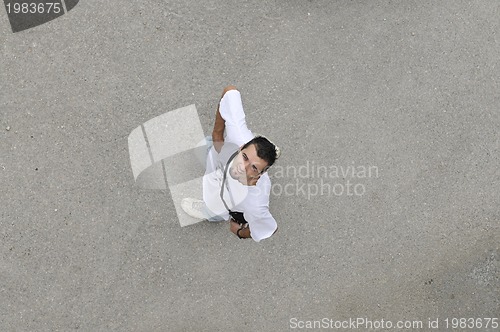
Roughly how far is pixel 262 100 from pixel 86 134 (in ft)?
4.65

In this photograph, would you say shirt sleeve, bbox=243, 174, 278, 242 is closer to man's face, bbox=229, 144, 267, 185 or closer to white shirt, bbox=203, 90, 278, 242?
white shirt, bbox=203, 90, 278, 242

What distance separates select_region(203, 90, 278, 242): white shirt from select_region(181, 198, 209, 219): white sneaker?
1.92ft

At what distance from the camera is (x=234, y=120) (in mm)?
3113

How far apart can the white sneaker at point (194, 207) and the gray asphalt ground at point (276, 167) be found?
12cm

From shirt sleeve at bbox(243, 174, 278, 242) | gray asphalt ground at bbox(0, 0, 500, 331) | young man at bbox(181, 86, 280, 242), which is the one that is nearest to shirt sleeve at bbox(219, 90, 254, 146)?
young man at bbox(181, 86, 280, 242)

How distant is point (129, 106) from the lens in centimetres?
395

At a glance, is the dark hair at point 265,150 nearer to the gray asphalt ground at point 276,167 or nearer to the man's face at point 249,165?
the man's face at point 249,165

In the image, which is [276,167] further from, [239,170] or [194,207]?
[239,170]

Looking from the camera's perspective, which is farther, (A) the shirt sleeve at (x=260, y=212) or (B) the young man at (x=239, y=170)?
(A) the shirt sleeve at (x=260, y=212)

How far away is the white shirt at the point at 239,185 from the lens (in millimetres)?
3044

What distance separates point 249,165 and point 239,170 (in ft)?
0.22

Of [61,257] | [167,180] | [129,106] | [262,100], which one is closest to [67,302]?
[61,257]

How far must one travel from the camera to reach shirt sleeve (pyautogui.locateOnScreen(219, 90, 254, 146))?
3.10 m

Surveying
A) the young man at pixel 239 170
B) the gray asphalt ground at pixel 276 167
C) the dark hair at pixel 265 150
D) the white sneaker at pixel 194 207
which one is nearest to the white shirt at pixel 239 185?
the young man at pixel 239 170
